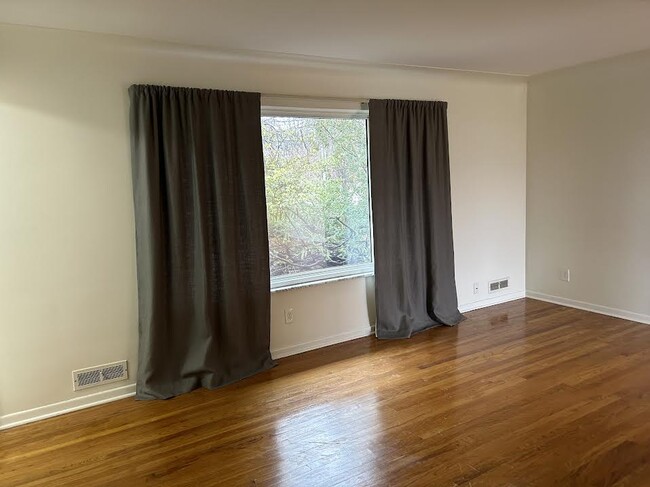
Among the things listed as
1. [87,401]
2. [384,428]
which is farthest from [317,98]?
[87,401]

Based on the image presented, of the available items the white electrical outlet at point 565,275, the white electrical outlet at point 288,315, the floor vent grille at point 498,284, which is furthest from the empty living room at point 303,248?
the floor vent grille at point 498,284

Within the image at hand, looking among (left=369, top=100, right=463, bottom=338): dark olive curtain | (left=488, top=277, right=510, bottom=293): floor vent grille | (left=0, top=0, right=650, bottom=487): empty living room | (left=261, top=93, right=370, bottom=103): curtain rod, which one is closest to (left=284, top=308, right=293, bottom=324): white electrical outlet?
(left=0, top=0, right=650, bottom=487): empty living room

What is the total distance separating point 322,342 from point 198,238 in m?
1.44

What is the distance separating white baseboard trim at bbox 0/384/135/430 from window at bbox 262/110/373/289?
1304 millimetres

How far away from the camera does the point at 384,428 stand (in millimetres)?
2754

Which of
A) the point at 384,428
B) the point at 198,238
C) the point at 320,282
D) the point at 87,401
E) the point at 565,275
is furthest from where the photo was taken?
the point at 565,275

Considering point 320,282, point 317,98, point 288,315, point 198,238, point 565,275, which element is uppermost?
point 317,98

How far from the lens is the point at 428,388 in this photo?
10.6 ft

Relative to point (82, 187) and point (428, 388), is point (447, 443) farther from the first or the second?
point (82, 187)

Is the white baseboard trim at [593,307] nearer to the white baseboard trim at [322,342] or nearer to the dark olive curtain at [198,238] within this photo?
the white baseboard trim at [322,342]

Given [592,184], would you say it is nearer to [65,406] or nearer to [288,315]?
[288,315]

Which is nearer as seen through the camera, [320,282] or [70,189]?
[70,189]

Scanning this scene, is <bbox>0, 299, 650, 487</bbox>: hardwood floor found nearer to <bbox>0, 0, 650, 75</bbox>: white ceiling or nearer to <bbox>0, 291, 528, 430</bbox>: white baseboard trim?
<bbox>0, 291, 528, 430</bbox>: white baseboard trim

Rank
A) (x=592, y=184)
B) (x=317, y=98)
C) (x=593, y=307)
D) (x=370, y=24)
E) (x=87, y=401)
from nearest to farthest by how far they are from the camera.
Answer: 1. (x=370, y=24)
2. (x=87, y=401)
3. (x=317, y=98)
4. (x=592, y=184)
5. (x=593, y=307)
